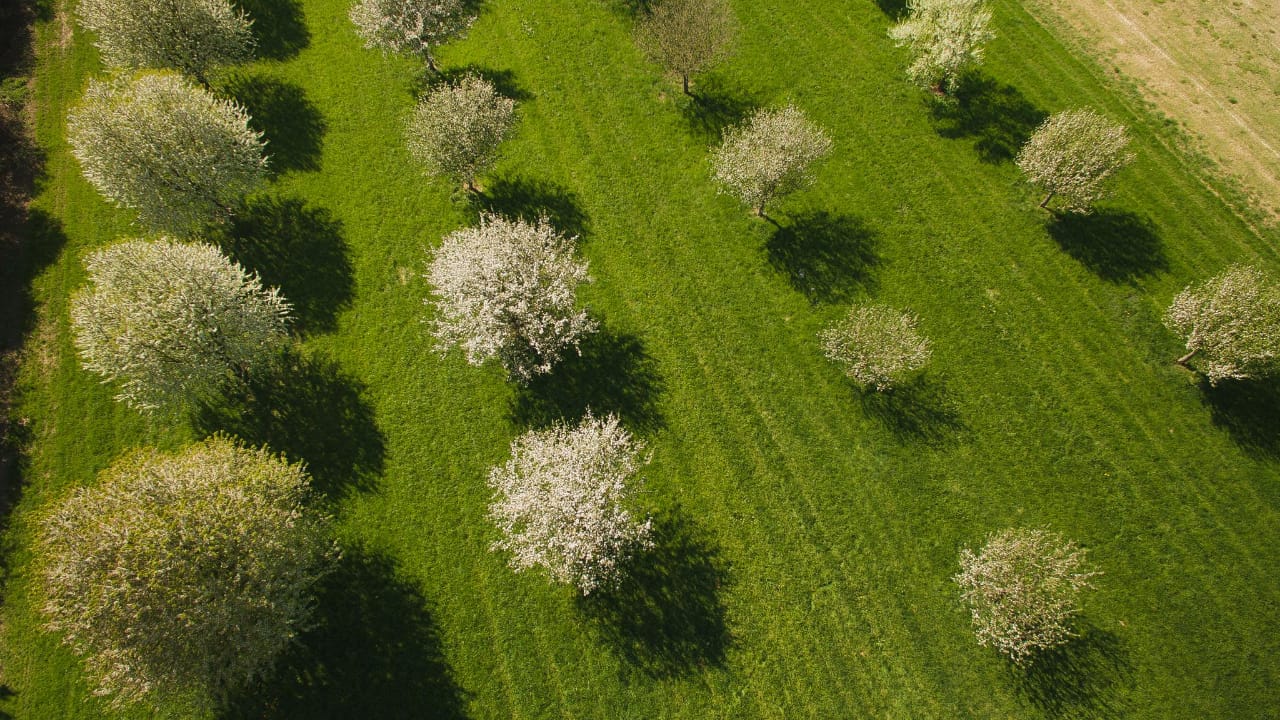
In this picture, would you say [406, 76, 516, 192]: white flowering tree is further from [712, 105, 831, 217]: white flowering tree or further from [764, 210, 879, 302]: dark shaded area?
[764, 210, 879, 302]: dark shaded area

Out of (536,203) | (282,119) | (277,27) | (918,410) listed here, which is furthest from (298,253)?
(918,410)

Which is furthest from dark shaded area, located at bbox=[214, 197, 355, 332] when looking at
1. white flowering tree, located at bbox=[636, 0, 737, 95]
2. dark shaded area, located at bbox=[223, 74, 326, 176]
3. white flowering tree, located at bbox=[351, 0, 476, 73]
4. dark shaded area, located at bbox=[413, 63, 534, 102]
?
white flowering tree, located at bbox=[636, 0, 737, 95]

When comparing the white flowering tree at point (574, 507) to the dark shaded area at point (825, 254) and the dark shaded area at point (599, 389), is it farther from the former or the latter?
the dark shaded area at point (825, 254)

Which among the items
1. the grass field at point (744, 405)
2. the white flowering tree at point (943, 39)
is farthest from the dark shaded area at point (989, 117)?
the white flowering tree at point (943, 39)

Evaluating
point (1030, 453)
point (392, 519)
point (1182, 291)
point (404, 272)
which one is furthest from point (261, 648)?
point (1182, 291)

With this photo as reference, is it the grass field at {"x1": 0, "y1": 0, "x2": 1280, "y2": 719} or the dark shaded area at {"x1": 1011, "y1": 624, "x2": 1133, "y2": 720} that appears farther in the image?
the grass field at {"x1": 0, "y1": 0, "x2": 1280, "y2": 719}
